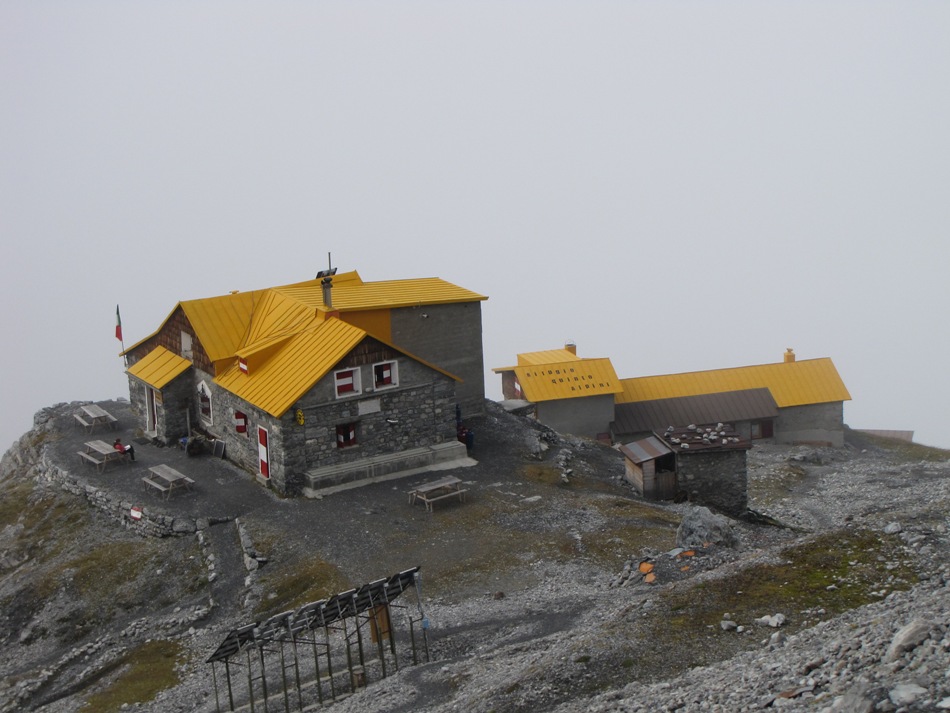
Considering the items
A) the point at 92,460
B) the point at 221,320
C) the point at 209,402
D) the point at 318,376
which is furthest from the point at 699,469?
the point at 92,460

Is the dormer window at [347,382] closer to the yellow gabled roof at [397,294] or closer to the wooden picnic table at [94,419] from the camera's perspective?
the yellow gabled roof at [397,294]

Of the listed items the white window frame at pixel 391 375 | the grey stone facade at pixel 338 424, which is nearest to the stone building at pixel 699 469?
the grey stone facade at pixel 338 424

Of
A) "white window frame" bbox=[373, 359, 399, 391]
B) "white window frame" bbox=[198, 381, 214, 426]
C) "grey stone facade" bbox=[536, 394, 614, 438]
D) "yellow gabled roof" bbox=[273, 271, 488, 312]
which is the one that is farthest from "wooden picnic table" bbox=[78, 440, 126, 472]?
"grey stone facade" bbox=[536, 394, 614, 438]

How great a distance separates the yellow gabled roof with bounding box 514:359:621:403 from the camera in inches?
1928

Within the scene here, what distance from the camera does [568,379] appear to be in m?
49.9

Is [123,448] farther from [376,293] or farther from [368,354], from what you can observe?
[376,293]

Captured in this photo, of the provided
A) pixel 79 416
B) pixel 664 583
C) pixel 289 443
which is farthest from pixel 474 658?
pixel 79 416

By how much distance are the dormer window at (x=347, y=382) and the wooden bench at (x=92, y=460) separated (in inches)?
403

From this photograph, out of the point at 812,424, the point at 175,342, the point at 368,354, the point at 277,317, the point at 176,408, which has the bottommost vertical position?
the point at 812,424

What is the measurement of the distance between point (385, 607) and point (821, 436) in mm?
36964

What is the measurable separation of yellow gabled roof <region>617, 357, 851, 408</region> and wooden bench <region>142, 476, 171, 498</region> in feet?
84.9

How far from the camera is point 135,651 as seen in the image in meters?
24.9

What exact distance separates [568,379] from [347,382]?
19.1m

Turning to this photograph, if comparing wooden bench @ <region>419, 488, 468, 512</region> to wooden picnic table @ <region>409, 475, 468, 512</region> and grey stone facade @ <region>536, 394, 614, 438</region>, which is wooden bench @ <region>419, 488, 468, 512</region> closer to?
wooden picnic table @ <region>409, 475, 468, 512</region>
